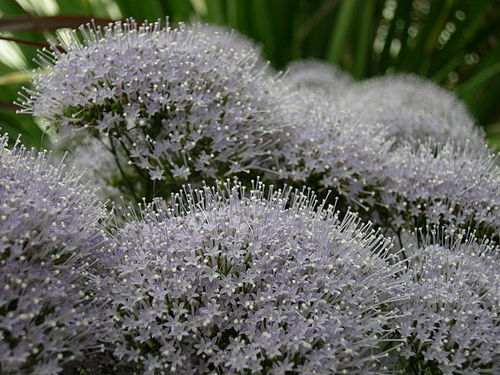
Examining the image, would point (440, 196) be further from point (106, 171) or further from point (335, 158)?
point (106, 171)

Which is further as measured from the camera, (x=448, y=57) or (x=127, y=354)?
(x=448, y=57)

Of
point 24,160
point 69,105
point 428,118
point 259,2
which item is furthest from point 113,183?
point 259,2

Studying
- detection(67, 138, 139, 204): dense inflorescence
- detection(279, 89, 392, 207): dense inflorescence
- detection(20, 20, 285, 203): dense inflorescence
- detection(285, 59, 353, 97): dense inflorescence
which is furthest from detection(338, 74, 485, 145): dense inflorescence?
detection(67, 138, 139, 204): dense inflorescence

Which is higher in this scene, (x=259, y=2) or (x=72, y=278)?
(x=259, y=2)

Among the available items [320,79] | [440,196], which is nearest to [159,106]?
[440,196]

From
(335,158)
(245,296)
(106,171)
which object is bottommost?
(106,171)

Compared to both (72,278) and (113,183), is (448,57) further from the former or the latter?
(72,278)
